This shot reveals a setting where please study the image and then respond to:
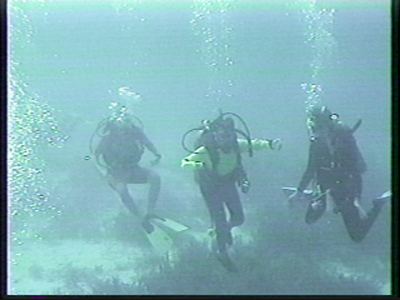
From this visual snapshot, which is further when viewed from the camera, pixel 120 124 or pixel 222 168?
pixel 120 124

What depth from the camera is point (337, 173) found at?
3.40 meters

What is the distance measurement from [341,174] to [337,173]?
0.12ft

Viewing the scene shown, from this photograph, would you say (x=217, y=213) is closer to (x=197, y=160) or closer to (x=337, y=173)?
(x=197, y=160)


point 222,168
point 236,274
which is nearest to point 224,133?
point 222,168

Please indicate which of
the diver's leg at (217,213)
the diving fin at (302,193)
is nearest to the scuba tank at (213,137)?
the diver's leg at (217,213)

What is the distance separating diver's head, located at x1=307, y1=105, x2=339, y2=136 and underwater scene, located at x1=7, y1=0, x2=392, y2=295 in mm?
31

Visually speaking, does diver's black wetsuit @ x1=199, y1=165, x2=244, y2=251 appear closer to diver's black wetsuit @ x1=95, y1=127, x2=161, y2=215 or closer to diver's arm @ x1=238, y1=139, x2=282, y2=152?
diver's arm @ x1=238, y1=139, x2=282, y2=152

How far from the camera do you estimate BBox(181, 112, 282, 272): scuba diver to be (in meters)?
3.35

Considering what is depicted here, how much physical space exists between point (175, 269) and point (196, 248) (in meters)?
0.26

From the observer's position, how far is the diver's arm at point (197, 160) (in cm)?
334

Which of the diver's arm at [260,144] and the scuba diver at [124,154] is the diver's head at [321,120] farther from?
the scuba diver at [124,154]

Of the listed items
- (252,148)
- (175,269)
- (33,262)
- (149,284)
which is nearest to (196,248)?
(175,269)

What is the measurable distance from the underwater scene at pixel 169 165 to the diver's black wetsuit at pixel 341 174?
0.12 feet

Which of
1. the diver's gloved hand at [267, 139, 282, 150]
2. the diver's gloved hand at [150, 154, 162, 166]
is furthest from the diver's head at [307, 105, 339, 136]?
the diver's gloved hand at [150, 154, 162, 166]
